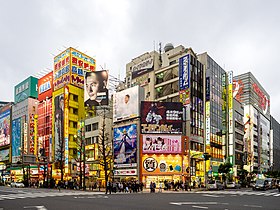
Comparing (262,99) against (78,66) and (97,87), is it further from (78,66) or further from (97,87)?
(97,87)

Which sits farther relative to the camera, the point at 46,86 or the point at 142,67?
the point at 46,86

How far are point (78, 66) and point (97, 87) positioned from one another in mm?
13100

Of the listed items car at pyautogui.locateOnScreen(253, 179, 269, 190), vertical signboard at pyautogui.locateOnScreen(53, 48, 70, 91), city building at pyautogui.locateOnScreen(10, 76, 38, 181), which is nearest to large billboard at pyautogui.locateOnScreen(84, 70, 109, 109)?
vertical signboard at pyautogui.locateOnScreen(53, 48, 70, 91)

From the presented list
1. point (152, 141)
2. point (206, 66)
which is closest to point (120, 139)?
point (152, 141)

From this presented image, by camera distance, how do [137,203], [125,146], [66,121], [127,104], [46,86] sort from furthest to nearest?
1. [46,86]
2. [66,121]
3. [127,104]
4. [125,146]
5. [137,203]

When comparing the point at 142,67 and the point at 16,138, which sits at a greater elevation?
the point at 142,67

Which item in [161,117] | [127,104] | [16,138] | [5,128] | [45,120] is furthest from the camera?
[5,128]

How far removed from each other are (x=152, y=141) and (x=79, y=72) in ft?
101

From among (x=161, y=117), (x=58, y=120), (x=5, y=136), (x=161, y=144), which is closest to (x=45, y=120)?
(x=58, y=120)

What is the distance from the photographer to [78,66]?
267 feet

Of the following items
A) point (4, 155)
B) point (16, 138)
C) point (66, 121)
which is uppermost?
point (66, 121)

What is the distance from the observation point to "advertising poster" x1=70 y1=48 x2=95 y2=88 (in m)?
80.2

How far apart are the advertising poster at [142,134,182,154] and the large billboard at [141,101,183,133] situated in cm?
97

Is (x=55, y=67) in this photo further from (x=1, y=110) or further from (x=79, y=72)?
(x=1, y=110)
